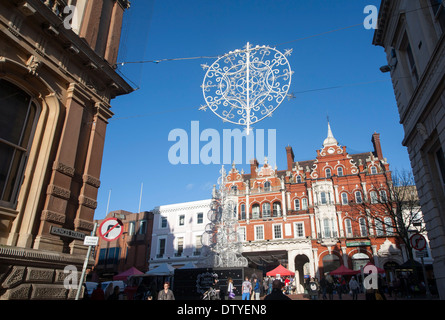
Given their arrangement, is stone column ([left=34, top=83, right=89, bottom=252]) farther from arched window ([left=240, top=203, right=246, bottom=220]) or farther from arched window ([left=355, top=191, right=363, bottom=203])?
arched window ([left=355, top=191, right=363, bottom=203])

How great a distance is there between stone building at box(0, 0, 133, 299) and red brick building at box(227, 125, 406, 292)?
34021 millimetres

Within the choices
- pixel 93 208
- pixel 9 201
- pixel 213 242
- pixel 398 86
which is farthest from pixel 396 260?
pixel 9 201

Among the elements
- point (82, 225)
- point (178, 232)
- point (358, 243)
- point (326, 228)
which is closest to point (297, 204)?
point (326, 228)

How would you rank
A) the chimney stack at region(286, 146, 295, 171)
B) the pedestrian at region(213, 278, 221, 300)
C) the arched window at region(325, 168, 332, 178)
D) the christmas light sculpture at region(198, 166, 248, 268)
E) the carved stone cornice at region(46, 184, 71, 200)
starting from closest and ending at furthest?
the carved stone cornice at region(46, 184, 71, 200)
the pedestrian at region(213, 278, 221, 300)
the christmas light sculpture at region(198, 166, 248, 268)
the arched window at region(325, 168, 332, 178)
the chimney stack at region(286, 146, 295, 171)

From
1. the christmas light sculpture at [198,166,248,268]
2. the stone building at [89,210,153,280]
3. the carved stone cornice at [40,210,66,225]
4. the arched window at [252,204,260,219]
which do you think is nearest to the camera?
the carved stone cornice at [40,210,66,225]

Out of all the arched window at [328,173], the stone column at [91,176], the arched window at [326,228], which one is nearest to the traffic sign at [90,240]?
the stone column at [91,176]

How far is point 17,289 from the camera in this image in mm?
6758

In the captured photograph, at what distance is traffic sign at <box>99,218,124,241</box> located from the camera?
7234 millimetres

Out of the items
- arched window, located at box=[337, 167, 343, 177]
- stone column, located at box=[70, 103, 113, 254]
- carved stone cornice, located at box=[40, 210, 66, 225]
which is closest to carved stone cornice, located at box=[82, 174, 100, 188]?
stone column, located at box=[70, 103, 113, 254]

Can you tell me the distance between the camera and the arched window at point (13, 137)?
7.41 meters

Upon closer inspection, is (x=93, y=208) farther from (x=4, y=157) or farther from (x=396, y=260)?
(x=396, y=260)

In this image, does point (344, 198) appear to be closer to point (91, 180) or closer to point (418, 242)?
point (418, 242)

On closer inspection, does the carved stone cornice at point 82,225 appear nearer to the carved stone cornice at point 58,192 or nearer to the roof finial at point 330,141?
the carved stone cornice at point 58,192
